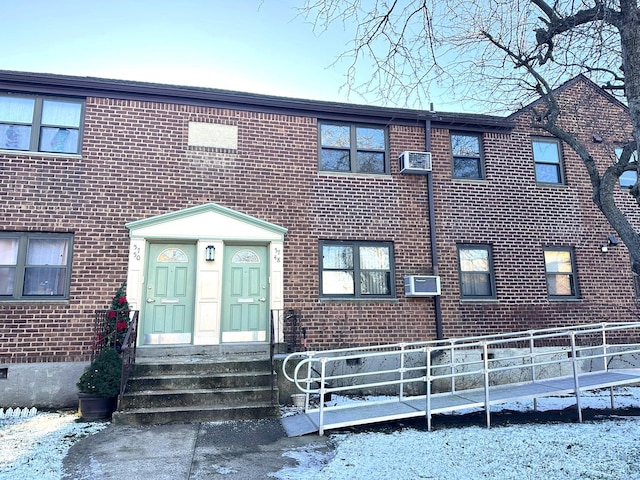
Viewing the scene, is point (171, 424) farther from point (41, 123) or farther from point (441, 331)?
point (41, 123)

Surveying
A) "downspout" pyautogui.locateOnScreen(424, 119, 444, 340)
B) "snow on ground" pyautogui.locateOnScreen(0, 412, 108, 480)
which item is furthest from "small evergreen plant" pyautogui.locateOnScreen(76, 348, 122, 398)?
"downspout" pyautogui.locateOnScreen(424, 119, 444, 340)

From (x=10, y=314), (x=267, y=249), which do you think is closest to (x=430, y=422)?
(x=267, y=249)

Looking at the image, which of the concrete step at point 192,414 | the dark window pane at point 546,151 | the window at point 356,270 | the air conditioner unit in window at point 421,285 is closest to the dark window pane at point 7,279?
the concrete step at point 192,414

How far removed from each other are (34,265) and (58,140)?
Result: 2.37 m

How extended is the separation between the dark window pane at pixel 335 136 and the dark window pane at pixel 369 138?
0.74 ft

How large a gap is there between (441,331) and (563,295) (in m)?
3.16

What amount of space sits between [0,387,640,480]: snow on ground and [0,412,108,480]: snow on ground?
0.4 inches

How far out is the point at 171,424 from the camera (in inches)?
239

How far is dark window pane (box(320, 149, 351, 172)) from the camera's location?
945 cm

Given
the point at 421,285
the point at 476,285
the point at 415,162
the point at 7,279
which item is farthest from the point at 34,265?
the point at 476,285

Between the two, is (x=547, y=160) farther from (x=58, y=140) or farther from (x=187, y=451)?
(x=58, y=140)

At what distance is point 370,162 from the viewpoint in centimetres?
968

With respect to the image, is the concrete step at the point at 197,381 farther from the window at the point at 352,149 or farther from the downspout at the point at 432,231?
the window at the point at 352,149

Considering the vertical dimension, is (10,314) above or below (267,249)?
below
